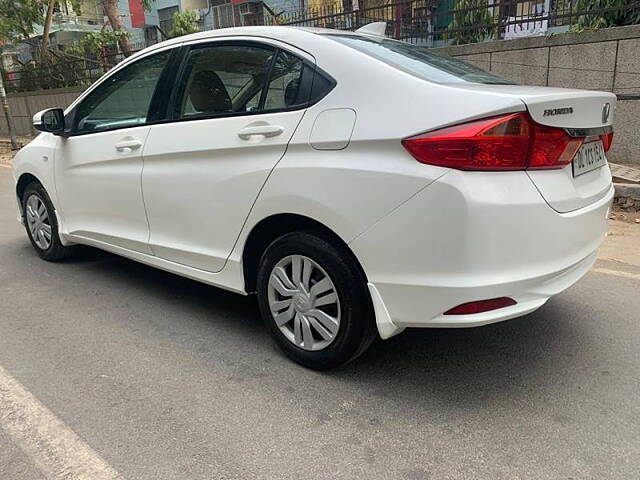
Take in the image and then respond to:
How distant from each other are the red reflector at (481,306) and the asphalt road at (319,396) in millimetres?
523

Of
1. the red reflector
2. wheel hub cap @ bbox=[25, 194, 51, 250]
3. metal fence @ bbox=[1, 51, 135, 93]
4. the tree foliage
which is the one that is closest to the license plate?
the red reflector

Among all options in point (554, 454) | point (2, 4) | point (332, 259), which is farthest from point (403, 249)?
point (2, 4)

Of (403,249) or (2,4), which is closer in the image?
(403,249)

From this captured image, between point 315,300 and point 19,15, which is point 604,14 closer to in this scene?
point 315,300

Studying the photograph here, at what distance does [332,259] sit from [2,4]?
19.7 meters

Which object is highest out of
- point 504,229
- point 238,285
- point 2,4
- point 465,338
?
point 2,4

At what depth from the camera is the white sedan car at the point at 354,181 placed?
2.21 meters

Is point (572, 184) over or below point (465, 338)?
over

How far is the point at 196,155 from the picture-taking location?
3.11 metres

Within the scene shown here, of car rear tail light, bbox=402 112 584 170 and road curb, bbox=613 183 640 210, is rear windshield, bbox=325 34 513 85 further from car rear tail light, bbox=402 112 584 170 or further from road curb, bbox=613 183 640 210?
road curb, bbox=613 183 640 210

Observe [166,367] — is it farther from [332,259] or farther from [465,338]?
[465,338]

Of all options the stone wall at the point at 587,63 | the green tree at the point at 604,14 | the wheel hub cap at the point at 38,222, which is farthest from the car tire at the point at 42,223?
the green tree at the point at 604,14

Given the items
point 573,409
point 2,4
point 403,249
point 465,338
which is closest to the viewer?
point 403,249

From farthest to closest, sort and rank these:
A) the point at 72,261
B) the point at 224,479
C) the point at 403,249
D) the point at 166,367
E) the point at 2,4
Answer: the point at 2,4
the point at 72,261
the point at 166,367
the point at 403,249
the point at 224,479
